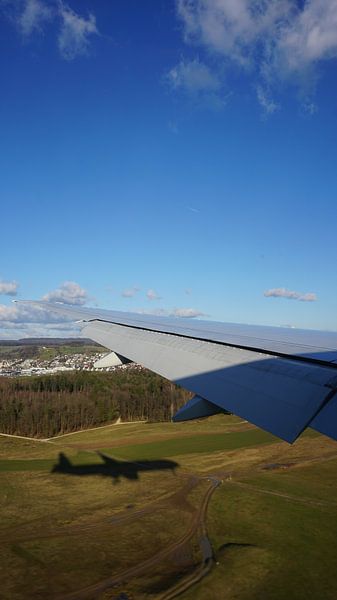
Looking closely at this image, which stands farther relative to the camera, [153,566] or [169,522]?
[169,522]

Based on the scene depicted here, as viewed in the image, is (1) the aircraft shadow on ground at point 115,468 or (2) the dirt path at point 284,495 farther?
(1) the aircraft shadow on ground at point 115,468

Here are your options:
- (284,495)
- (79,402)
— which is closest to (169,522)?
(284,495)

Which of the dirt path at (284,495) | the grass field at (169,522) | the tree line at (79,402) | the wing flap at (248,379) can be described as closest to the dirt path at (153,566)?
the grass field at (169,522)

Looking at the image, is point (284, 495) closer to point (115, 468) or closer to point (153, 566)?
point (153, 566)

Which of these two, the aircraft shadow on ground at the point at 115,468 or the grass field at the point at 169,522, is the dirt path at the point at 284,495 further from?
the aircraft shadow on ground at the point at 115,468

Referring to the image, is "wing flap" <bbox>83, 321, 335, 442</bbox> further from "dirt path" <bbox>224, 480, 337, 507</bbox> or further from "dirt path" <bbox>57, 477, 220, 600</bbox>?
"dirt path" <bbox>224, 480, 337, 507</bbox>

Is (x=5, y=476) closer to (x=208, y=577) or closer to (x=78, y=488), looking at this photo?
(x=78, y=488)
